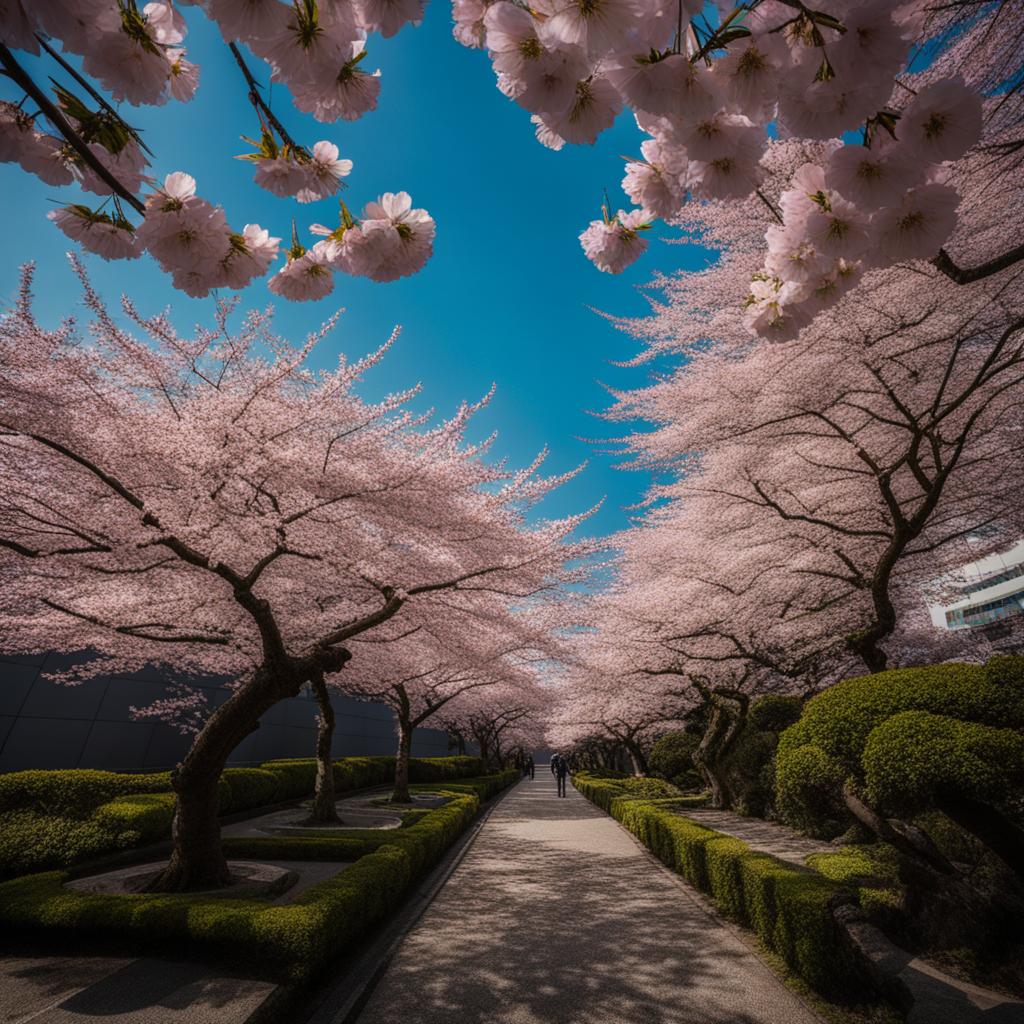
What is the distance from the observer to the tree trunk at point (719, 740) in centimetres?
1557

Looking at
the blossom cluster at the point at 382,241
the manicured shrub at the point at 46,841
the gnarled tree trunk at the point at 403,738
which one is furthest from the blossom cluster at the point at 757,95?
the gnarled tree trunk at the point at 403,738

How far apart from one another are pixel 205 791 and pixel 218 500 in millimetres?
3861

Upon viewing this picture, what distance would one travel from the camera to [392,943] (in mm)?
5879

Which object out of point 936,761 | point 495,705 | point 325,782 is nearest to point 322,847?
point 325,782

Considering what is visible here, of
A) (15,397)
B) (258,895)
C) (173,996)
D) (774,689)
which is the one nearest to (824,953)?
(173,996)

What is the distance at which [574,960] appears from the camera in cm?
550

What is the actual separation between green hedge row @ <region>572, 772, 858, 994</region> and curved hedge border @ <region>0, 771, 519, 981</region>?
4.46 m

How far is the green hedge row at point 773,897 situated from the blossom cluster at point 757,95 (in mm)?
5749

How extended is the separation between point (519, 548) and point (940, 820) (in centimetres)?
725

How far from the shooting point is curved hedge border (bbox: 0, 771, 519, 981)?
15.8 feet

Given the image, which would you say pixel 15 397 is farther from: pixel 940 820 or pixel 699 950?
pixel 940 820

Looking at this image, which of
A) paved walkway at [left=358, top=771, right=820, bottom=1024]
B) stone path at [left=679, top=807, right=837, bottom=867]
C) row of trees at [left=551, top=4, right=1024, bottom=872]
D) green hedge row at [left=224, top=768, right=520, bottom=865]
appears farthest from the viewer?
stone path at [left=679, top=807, right=837, bottom=867]

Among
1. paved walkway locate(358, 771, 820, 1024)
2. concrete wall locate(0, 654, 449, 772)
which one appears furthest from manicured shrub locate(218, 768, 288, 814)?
paved walkway locate(358, 771, 820, 1024)

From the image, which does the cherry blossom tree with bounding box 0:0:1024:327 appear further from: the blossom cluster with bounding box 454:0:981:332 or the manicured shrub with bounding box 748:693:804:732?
the manicured shrub with bounding box 748:693:804:732
